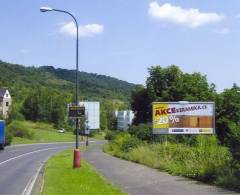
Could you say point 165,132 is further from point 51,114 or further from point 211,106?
point 51,114

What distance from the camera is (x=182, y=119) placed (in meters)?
35.8

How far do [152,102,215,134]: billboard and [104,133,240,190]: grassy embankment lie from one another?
10.3 ft

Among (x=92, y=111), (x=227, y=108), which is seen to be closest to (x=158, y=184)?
(x=227, y=108)

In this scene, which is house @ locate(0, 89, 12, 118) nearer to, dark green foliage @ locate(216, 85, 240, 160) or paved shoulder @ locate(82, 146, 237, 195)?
dark green foliage @ locate(216, 85, 240, 160)

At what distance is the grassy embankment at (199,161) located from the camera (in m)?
18.6

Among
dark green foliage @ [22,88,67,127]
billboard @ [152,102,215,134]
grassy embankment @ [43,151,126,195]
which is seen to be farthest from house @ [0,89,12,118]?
grassy embankment @ [43,151,126,195]

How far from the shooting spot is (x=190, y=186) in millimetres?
18172

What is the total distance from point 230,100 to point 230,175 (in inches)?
1505

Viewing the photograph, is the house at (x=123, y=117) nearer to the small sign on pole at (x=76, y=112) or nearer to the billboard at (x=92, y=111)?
the billboard at (x=92, y=111)

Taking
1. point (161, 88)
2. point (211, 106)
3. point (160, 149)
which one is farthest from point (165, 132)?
point (161, 88)

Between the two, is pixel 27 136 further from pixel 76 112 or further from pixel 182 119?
pixel 76 112

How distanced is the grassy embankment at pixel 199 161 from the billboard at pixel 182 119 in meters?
3.14

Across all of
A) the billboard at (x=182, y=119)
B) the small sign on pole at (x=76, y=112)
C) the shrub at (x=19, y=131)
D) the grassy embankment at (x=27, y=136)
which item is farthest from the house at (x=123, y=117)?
the small sign on pole at (x=76, y=112)

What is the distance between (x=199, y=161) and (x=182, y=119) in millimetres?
13254
